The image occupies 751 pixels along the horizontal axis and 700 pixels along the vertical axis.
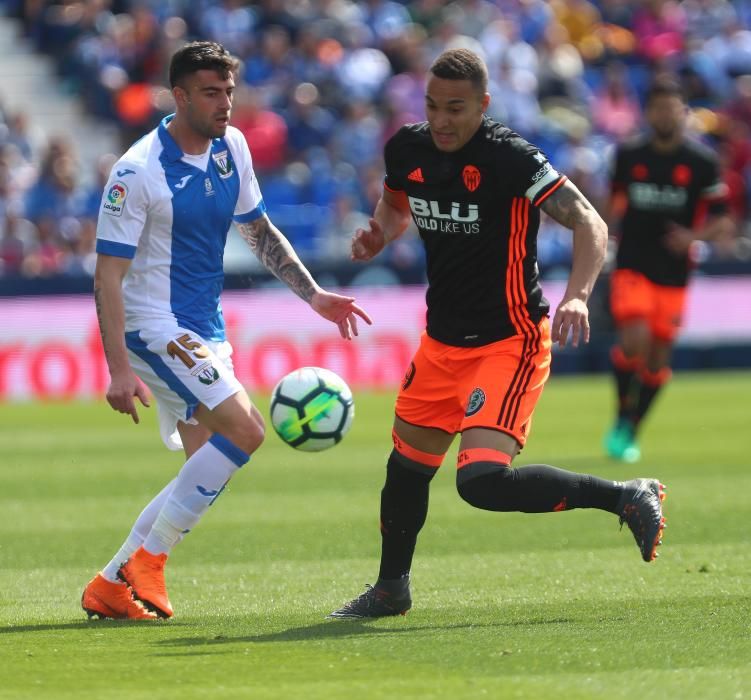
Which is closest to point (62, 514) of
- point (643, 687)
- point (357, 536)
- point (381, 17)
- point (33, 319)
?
point (357, 536)

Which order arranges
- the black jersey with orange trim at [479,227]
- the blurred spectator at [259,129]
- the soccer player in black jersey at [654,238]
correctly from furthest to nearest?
the blurred spectator at [259,129], the soccer player in black jersey at [654,238], the black jersey with orange trim at [479,227]

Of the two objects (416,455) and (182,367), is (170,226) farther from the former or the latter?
(416,455)

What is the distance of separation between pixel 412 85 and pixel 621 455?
42.8 ft

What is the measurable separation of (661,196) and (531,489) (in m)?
7.13

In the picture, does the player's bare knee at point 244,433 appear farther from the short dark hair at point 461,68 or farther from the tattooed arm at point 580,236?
the short dark hair at point 461,68

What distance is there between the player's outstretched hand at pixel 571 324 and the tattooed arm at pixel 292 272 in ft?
3.98

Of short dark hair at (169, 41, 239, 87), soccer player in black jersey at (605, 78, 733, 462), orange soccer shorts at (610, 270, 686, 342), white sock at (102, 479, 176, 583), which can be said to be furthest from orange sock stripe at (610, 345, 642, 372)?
short dark hair at (169, 41, 239, 87)

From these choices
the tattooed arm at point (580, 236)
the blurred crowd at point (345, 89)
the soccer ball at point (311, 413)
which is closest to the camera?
the tattooed arm at point (580, 236)

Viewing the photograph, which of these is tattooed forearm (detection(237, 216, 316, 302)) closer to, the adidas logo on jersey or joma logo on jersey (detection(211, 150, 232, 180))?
joma logo on jersey (detection(211, 150, 232, 180))

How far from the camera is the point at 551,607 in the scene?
22.3ft

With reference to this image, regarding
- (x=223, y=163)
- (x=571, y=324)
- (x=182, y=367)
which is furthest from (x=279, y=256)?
(x=571, y=324)

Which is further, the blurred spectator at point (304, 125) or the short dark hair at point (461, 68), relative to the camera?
the blurred spectator at point (304, 125)

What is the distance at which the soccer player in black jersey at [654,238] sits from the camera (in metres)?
13.0

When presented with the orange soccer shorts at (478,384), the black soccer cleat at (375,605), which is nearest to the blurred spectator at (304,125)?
the orange soccer shorts at (478,384)
